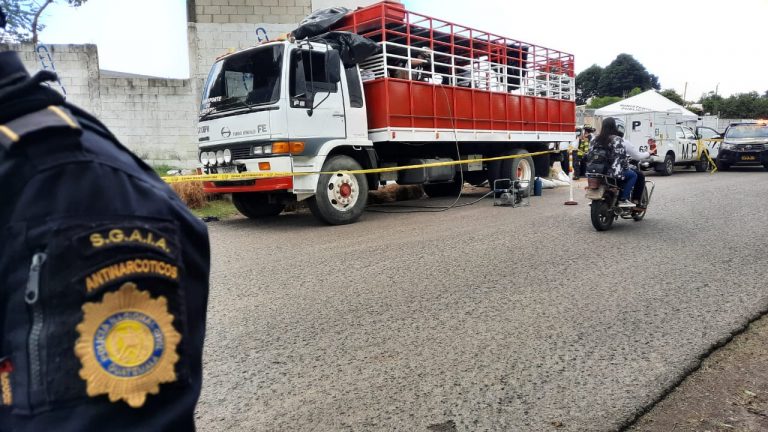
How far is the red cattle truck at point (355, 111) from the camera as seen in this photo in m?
7.94

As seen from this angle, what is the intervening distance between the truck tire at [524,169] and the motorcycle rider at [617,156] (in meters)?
4.55

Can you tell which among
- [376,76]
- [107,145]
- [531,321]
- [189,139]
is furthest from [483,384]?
[189,139]

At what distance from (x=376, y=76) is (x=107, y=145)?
28.0 ft

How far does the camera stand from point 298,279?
5.09 m

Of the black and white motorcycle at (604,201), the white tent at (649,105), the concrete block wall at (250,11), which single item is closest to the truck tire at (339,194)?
the black and white motorcycle at (604,201)

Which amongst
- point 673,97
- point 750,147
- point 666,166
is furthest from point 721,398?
point 673,97

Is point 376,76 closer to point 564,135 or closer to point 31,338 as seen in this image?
Answer: point 564,135

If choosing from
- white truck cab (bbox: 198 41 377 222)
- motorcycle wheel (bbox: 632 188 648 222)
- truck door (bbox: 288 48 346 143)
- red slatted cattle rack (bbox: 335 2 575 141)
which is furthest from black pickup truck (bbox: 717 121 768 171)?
truck door (bbox: 288 48 346 143)

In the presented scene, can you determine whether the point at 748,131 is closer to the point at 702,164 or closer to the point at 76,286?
the point at 702,164

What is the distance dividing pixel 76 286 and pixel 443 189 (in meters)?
13.0

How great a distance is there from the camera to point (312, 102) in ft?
26.2

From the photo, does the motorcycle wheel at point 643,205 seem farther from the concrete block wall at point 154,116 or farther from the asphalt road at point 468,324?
the concrete block wall at point 154,116

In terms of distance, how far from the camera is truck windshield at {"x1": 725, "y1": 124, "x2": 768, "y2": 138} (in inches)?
727

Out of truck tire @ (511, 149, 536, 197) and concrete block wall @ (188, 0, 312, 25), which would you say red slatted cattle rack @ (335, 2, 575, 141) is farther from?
concrete block wall @ (188, 0, 312, 25)
